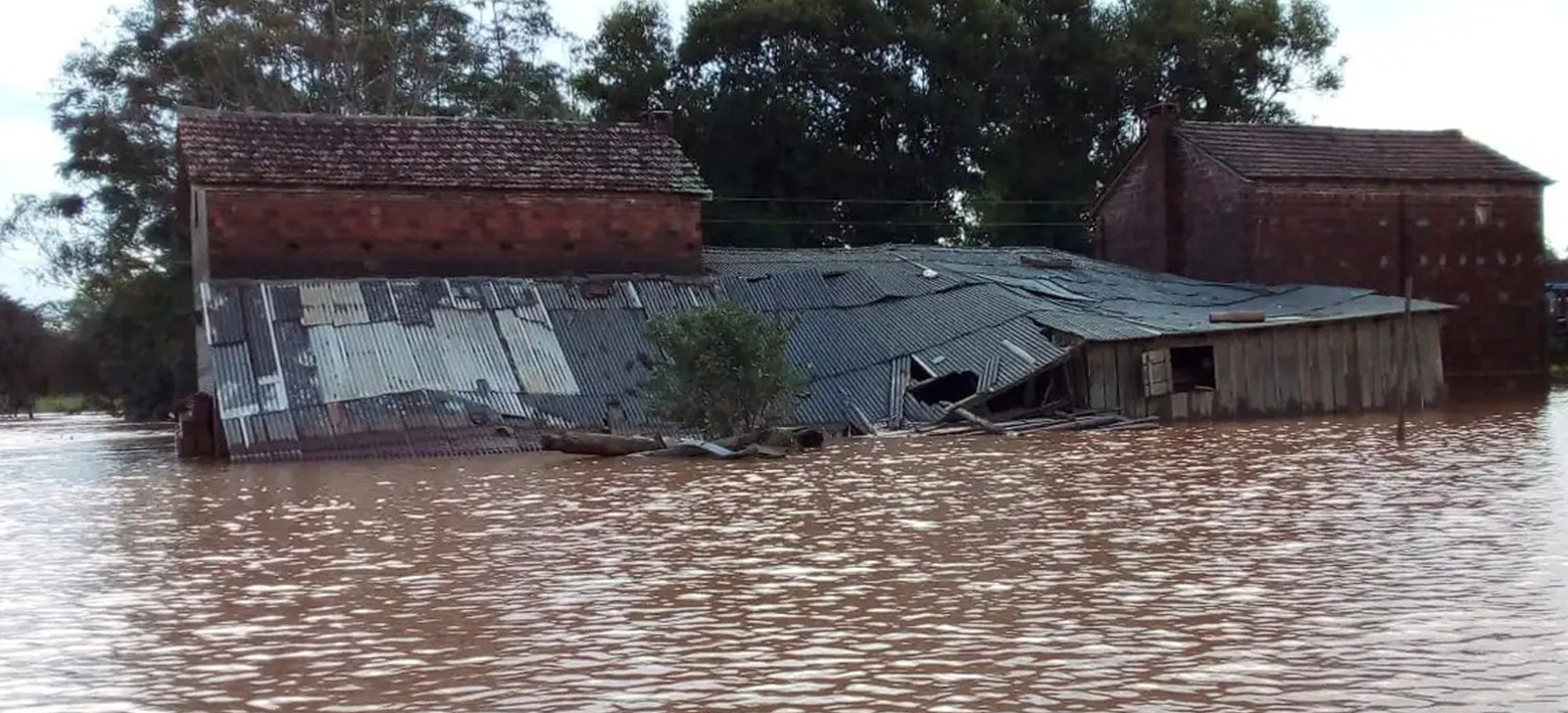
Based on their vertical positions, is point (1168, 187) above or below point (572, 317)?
above

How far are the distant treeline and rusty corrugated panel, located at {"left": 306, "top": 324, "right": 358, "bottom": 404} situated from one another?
1863cm

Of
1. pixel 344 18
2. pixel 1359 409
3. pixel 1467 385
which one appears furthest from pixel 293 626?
pixel 344 18

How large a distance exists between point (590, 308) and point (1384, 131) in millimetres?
21145

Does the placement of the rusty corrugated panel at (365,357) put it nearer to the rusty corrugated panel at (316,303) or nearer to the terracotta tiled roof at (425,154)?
the rusty corrugated panel at (316,303)

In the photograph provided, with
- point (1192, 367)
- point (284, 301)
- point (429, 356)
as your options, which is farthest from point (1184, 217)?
point (284, 301)

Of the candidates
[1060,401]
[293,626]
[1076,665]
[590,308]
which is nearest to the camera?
[1076,665]

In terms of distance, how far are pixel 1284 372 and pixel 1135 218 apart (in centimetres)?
1099

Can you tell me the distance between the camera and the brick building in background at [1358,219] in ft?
118

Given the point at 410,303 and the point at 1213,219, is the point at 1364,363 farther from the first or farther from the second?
the point at 410,303

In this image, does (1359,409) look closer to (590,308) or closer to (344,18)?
(590,308)

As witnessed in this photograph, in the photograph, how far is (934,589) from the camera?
10023mm

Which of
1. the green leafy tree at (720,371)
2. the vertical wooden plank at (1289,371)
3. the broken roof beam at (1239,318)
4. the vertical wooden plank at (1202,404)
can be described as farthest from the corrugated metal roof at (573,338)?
the green leafy tree at (720,371)

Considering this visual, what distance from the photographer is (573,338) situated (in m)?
28.0

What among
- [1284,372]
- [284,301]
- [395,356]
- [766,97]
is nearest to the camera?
[395,356]
